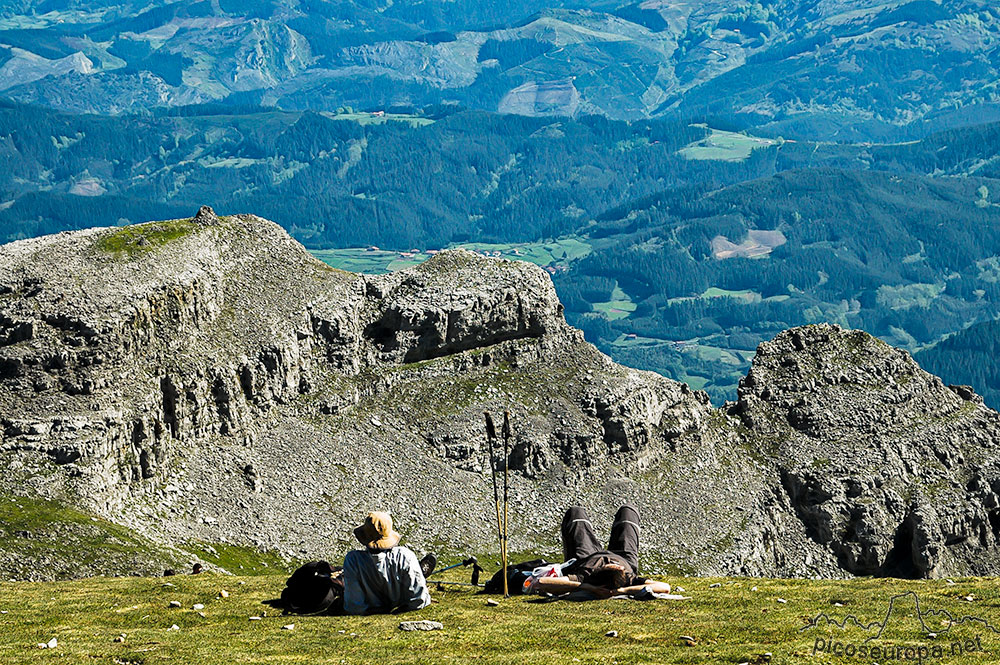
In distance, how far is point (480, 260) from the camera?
143 m

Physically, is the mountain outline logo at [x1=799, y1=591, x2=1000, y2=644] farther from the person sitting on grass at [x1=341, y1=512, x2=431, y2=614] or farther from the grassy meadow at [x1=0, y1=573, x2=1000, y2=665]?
the person sitting on grass at [x1=341, y1=512, x2=431, y2=614]

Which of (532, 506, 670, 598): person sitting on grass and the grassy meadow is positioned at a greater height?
(532, 506, 670, 598): person sitting on grass

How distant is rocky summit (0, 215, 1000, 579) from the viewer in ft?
355

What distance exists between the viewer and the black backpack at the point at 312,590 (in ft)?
140

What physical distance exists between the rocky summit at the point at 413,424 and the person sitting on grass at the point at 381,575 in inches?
2199

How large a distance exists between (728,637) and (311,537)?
3023 inches

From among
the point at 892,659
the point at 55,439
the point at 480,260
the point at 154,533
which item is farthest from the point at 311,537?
the point at 892,659

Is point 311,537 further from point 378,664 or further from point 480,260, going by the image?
point 378,664

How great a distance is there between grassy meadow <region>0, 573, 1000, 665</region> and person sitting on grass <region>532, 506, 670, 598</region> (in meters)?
0.74

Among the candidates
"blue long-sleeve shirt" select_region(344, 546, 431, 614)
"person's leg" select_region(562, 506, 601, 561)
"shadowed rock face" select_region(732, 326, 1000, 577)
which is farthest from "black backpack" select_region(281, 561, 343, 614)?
"shadowed rock face" select_region(732, 326, 1000, 577)

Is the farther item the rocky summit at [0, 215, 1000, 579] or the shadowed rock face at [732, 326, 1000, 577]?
the shadowed rock face at [732, 326, 1000, 577]

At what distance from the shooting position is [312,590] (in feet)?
141

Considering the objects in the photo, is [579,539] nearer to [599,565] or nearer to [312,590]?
[599,565]

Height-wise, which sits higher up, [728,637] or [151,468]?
[151,468]
